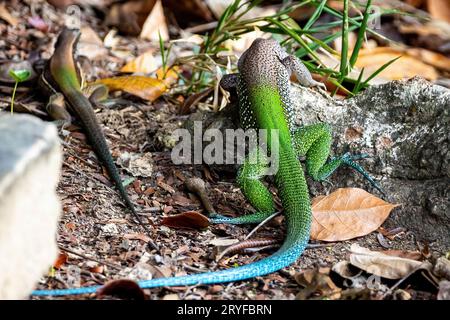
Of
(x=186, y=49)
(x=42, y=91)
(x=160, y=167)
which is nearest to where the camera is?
(x=160, y=167)

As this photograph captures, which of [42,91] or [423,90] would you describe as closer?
[423,90]

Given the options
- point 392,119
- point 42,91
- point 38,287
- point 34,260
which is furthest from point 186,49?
point 34,260

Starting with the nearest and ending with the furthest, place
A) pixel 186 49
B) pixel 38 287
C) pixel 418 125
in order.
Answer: pixel 38 287, pixel 418 125, pixel 186 49

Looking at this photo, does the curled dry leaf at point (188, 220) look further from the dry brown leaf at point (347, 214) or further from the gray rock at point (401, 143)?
the gray rock at point (401, 143)

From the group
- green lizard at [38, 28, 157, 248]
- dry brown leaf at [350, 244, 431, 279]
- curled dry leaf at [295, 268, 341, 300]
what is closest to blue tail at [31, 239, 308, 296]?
curled dry leaf at [295, 268, 341, 300]

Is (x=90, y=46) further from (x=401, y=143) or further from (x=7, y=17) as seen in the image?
(x=401, y=143)

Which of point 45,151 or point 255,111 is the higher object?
point 45,151

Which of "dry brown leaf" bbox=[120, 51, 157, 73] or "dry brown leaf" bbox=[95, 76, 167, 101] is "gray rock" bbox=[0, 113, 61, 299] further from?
"dry brown leaf" bbox=[120, 51, 157, 73]

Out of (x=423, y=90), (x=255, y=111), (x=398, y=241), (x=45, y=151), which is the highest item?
(x=45, y=151)
